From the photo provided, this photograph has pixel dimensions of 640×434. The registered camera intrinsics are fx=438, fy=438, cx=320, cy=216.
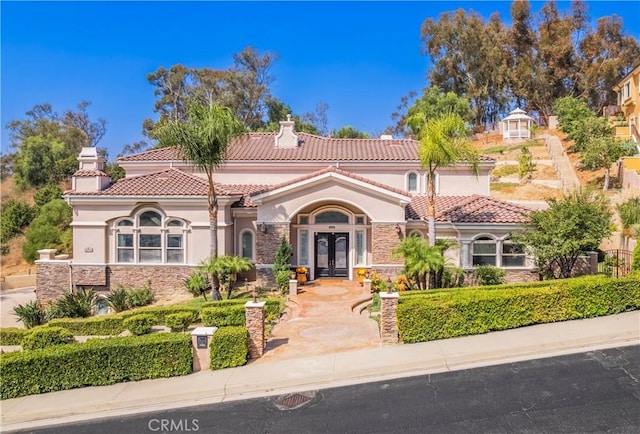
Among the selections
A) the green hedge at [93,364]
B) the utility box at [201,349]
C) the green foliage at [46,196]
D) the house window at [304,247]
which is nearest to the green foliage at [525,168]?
the house window at [304,247]

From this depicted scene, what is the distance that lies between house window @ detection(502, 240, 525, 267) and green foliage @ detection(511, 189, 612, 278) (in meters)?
1.41

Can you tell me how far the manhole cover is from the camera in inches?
387

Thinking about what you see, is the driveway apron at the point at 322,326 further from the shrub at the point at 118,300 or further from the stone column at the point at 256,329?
the shrub at the point at 118,300

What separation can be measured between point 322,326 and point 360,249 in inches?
318

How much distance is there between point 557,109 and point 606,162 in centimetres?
1850

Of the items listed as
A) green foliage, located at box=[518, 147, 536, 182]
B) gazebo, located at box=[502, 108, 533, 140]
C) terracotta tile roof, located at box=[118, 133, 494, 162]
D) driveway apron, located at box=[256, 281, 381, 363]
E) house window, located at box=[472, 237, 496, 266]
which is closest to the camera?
driveway apron, located at box=[256, 281, 381, 363]

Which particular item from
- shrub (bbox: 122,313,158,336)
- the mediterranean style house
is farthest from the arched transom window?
shrub (bbox: 122,313,158,336)

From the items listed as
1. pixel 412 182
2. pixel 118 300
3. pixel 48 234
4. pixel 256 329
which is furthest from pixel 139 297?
pixel 48 234

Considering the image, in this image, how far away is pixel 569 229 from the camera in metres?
18.0

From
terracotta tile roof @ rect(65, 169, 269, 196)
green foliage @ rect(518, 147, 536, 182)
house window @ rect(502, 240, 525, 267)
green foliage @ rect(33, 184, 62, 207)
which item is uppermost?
green foliage @ rect(518, 147, 536, 182)

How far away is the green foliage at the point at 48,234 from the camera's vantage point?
34594 millimetres

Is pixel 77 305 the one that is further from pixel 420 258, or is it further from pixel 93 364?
pixel 420 258

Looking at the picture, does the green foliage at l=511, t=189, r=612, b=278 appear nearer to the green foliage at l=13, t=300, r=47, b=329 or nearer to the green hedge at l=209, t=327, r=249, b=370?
the green hedge at l=209, t=327, r=249, b=370

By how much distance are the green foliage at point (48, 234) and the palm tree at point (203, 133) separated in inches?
828
